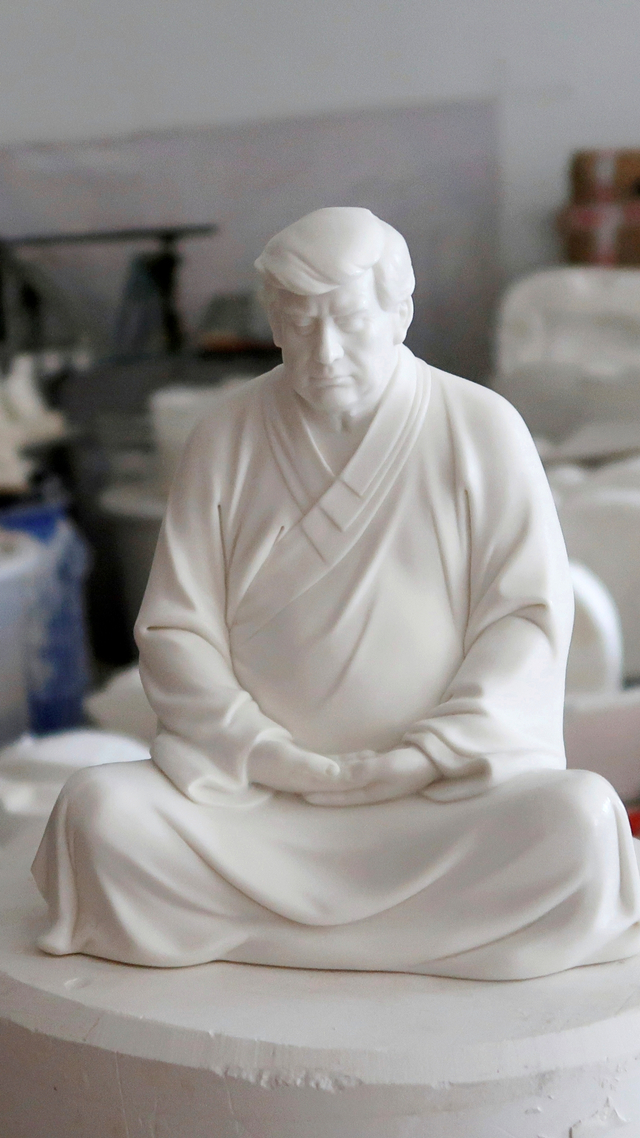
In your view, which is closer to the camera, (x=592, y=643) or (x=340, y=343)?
(x=340, y=343)

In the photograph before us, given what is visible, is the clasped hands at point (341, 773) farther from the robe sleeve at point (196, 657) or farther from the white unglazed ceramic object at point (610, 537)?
the white unglazed ceramic object at point (610, 537)

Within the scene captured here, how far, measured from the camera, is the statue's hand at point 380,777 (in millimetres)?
1799

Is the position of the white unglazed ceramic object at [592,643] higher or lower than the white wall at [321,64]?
lower

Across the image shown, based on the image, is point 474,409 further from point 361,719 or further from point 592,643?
point 592,643

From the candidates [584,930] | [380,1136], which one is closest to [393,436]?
[584,930]

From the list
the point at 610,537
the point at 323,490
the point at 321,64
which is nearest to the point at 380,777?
the point at 323,490

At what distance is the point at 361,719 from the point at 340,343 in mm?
514

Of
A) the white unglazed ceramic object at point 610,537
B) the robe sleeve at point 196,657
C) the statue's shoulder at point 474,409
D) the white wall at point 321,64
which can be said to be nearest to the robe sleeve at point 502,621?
the statue's shoulder at point 474,409

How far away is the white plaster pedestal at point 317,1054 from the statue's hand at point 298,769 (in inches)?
10.0

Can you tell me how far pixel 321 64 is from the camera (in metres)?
5.12

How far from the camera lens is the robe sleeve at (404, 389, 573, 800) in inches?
70.6

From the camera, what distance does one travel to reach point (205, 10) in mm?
5051

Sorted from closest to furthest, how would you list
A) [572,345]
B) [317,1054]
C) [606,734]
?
[317,1054], [606,734], [572,345]

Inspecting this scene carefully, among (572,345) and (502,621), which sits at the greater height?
(502,621)
